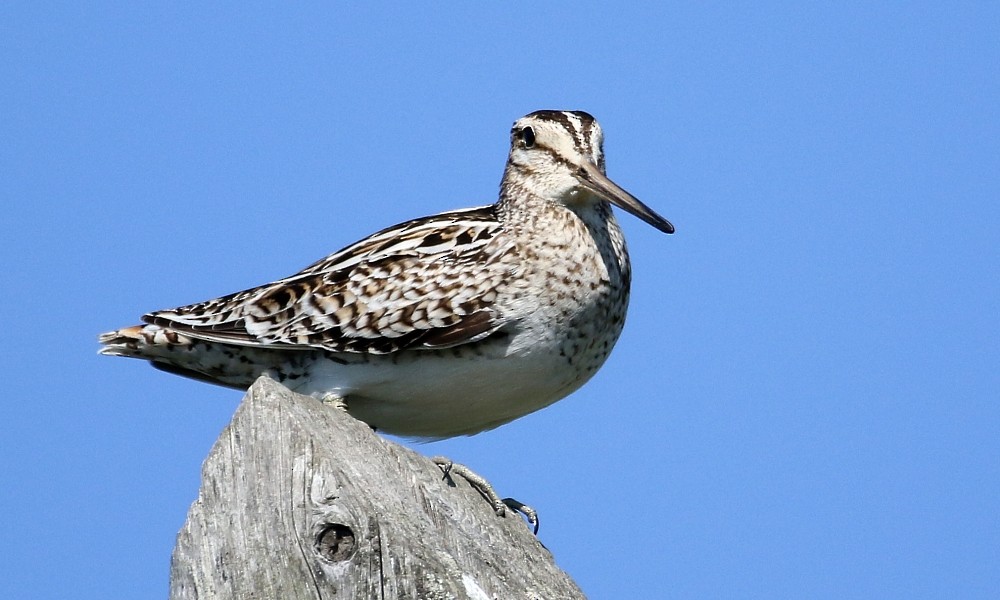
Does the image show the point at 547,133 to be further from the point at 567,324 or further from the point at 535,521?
the point at 535,521

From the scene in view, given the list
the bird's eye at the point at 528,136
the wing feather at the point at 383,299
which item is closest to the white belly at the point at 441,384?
the wing feather at the point at 383,299

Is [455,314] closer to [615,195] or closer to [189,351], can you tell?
[615,195]

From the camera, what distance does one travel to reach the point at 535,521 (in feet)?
26.9

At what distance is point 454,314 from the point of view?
923 centimetres

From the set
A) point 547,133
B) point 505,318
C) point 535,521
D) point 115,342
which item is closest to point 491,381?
point 505,318

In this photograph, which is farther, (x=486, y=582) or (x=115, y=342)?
(x=115, y=342)

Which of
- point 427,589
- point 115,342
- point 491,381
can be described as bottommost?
point 427,589

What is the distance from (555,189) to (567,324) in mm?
1169

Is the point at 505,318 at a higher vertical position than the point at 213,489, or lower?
higher

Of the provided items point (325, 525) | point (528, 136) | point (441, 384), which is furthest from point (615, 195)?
point (325, 525)

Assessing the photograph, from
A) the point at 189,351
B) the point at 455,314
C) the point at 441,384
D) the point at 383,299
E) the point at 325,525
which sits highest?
the point at 189,351

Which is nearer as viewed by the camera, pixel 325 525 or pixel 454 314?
pixel 325 525

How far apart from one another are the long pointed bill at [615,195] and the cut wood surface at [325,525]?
376cm

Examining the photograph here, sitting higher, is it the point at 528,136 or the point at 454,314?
the point at 528,136
